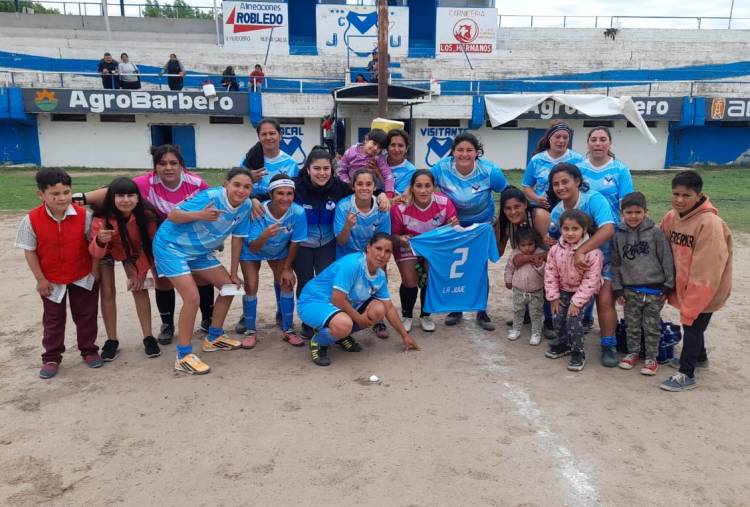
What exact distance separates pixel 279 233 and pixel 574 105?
17.7m

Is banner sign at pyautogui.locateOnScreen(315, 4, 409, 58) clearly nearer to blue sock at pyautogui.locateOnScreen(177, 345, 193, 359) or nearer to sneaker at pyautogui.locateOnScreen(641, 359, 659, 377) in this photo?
blue sock at pyautogui.locateOnScreen(177, 345, 193, 359)

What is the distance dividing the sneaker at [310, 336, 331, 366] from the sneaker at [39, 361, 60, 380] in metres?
2.04

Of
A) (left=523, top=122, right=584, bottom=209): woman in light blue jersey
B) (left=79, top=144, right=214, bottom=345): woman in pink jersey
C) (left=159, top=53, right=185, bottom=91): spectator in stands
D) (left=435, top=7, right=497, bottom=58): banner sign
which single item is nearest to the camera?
(left=79, top=144, right=214, bottom=345): woman in pink jersey

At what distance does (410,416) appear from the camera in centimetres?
391

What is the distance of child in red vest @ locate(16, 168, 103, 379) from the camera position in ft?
14.2

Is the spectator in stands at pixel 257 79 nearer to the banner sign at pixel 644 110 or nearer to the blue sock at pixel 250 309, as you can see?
the banner sign at pixel 644 110

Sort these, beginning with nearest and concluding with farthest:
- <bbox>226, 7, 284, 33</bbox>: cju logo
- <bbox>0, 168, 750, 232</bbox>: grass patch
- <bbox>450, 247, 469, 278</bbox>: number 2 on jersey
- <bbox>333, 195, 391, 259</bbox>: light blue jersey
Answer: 1. <bbox>333, 195, 391, 259</bbox>: light blue jersey
2. <bbox>450, 247, 469, 278</bbox>: number 2 on jersey
3. <bbox>0, 168, 750, 232</bbox>: grass patch
4. <bbox>226, 7, 284, 33</bbox>: cju logo

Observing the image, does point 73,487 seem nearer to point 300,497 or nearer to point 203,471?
point 203,471

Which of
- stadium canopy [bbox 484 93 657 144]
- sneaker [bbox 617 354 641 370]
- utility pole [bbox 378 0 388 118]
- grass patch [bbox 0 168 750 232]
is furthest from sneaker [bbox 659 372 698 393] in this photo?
stadium canopy [bbox 484 93 657 144]

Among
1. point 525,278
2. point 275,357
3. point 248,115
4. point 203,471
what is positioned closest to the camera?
point 203,471

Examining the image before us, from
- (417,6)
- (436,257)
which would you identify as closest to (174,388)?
(436,257)

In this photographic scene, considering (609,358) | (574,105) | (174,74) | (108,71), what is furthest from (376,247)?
(108,71)

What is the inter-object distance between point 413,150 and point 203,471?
69.4ft

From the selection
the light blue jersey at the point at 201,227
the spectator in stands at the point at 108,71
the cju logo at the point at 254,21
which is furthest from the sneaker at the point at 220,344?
the cju logo at the point at 254,21
